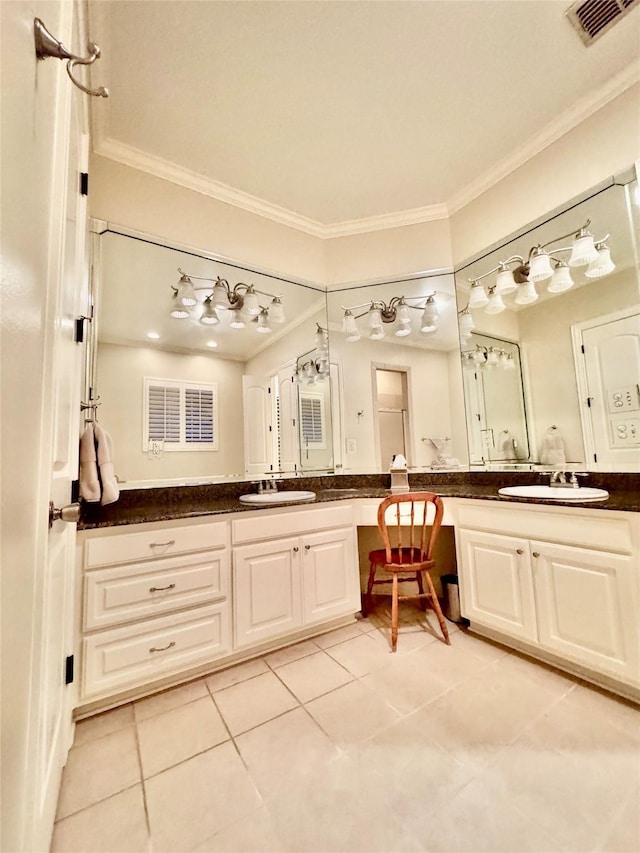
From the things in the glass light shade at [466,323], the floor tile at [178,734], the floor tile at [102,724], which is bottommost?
the floor tile at [178,734]

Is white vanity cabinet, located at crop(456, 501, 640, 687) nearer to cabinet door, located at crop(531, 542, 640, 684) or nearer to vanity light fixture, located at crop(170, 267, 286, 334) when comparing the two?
cabinet door, located at crop(531, 542, 640, 684)

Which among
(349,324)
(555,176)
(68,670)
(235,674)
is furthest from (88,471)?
(555,176)

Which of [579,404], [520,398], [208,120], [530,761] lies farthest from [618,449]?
[208,120]

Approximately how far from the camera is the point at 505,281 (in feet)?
7.50

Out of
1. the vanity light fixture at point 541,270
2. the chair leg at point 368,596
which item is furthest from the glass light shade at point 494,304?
the chair leg at point 368,596

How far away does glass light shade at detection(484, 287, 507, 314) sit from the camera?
2367 mm

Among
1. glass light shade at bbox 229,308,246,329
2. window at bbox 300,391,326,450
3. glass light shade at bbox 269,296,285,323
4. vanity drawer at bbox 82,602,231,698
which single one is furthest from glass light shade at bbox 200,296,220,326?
vanity drawer at bbox 82,602,231,698

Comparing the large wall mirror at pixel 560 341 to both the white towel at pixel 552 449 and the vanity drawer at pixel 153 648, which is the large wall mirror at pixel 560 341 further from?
the vanity drawer at pixel 153 648

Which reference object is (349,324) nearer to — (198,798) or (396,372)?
(396,372)

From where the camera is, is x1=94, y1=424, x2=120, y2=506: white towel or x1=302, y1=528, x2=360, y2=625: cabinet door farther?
x1=302, y1=528, x2=360, y2=625: cabinet door

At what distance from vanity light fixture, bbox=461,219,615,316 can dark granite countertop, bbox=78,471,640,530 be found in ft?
3.74

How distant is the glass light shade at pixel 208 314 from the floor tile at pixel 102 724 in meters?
2.03

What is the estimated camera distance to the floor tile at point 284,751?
1141 mm

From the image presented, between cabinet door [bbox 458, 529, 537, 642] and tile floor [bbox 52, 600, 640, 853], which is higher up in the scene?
cabinet door [bbox 458, 529, 537, 642]
